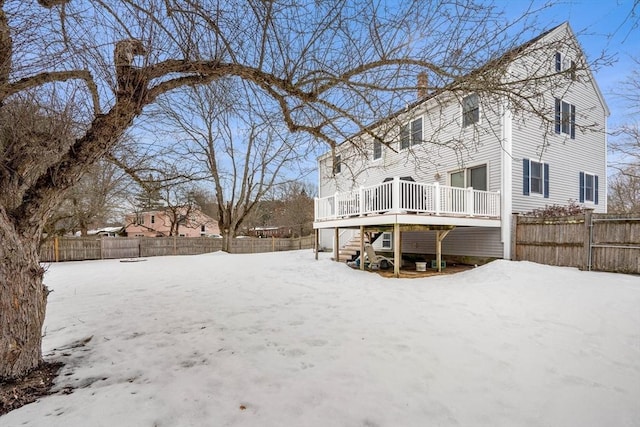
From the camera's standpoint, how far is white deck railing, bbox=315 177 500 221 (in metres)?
8.13

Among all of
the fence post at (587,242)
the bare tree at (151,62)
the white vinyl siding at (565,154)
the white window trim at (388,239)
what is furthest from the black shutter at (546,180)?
the bare tree at (151,62)

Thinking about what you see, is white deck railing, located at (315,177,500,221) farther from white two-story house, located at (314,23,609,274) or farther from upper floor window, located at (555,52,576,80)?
upper floor window, located at (555,52,576,80)

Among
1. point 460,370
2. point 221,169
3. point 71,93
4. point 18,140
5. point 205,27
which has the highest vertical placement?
point 221,169

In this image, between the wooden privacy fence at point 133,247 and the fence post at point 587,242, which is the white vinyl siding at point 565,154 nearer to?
the fence post at point 587,242

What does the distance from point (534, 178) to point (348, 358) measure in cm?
985

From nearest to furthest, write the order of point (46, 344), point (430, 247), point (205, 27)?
point (205, 27) → point (46, 344) → point (430, 247)

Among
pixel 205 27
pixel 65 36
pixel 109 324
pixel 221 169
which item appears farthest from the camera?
pixel 221 169

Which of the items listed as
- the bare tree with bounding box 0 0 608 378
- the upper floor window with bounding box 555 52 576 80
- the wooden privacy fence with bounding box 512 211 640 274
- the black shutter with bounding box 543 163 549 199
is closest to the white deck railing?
the wooden privacy fence with bounding box 512 211 640 274

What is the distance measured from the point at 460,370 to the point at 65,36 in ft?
14.4

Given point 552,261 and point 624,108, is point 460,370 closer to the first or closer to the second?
point 552,261

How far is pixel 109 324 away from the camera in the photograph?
13.9 ft

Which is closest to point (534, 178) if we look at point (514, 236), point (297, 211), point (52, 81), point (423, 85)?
point (514, 236)

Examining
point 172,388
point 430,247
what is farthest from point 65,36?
point 430,247

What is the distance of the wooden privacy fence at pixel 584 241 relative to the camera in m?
7.15
